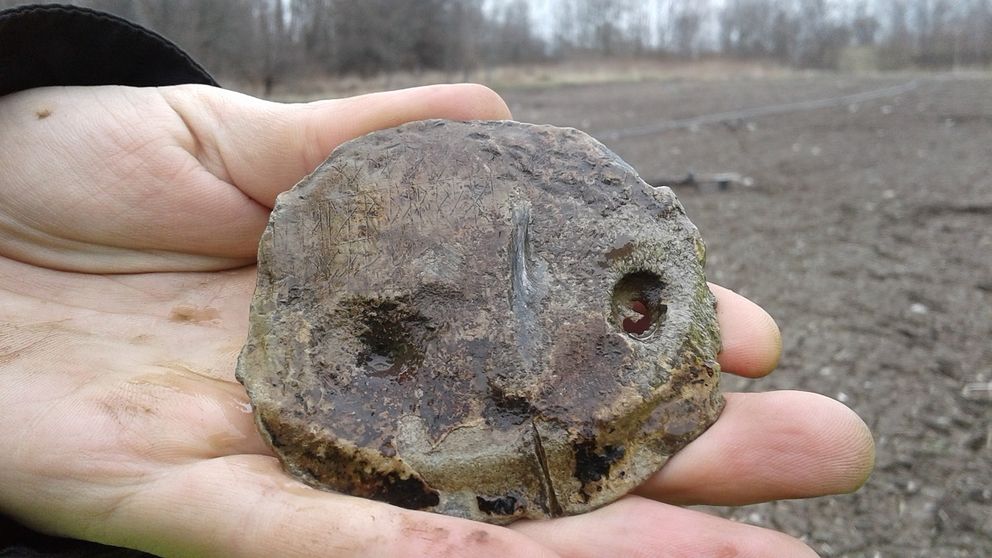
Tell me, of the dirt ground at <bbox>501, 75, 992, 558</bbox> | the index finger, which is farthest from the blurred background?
the index finger

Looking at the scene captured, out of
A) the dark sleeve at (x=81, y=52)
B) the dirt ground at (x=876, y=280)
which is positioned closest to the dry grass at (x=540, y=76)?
the dirt ground at (x=876, y=280)

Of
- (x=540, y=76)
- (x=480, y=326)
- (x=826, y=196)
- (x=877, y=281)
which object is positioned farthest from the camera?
(x=540, y=76)

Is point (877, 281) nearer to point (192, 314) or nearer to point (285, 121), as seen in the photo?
point (285, 121)

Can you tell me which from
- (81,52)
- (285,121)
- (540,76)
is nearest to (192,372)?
(285,121)

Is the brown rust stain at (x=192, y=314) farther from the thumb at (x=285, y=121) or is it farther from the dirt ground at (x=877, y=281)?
the dirt ground at (x=877, y=281)

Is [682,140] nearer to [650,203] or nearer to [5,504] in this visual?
[650,203]

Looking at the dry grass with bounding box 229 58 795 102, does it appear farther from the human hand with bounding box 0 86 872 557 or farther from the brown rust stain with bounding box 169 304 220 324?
the brown rust stain with bounding box 169 304 220 324

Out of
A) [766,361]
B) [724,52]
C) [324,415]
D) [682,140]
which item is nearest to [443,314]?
[324,415]
